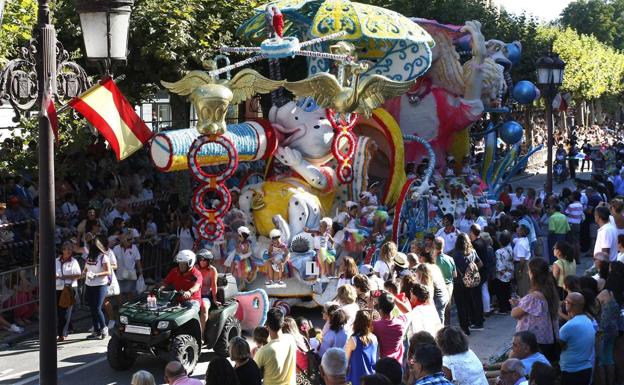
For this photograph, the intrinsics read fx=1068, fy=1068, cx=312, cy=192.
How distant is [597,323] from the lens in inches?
403

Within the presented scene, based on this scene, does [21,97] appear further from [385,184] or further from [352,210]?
[385,184]

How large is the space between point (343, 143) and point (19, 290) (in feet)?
18.0

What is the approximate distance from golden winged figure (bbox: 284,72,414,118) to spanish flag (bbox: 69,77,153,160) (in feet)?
22.2

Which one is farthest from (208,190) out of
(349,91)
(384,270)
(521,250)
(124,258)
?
(521,250)

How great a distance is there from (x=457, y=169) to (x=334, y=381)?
14.2m

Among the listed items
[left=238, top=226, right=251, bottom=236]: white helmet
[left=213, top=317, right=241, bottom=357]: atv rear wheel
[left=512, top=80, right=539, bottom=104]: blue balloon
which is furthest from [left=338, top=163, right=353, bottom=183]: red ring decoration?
[left=512, top=80, right=539, bottom=104]: blue balloon

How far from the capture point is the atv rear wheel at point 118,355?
1328 centimetres

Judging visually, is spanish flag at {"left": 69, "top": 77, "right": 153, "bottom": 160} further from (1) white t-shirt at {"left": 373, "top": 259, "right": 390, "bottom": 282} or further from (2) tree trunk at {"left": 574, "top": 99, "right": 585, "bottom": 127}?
(2) tree trunk at {"left": 574, "top": 99, "right": 585, "bottom": 127}

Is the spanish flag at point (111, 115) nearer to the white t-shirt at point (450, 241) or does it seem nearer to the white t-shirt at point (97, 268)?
the white t-shirt at point (97, 268)

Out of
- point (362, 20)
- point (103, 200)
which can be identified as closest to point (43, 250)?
point (362, 20)

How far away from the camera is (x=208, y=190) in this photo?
14.8 m

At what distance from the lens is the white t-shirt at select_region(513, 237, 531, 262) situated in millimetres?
16141

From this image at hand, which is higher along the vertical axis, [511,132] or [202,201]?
[511,132]

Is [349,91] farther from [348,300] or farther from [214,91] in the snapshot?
[348,300]
